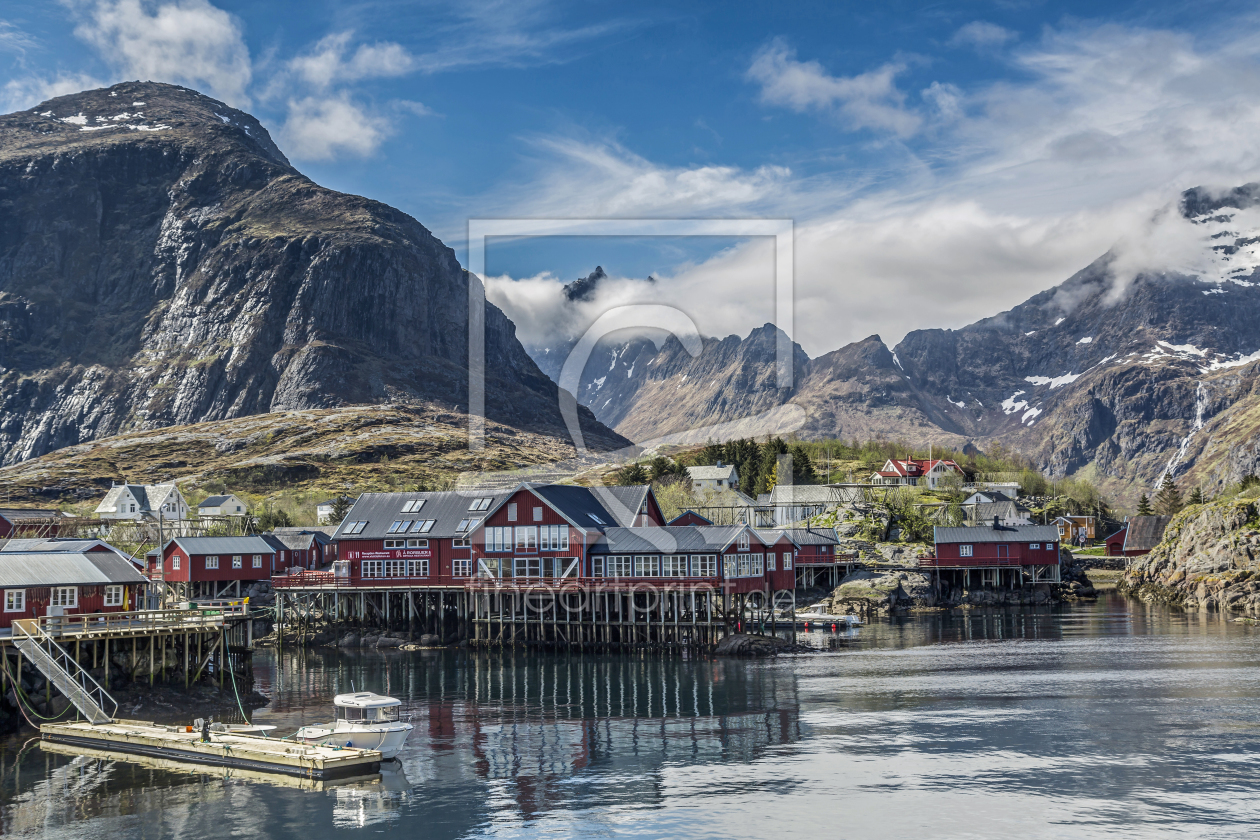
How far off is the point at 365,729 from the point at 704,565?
126ft

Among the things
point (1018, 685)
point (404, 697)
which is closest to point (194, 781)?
point (404, 697)

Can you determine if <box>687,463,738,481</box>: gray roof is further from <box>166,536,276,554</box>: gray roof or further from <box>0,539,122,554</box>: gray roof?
<box>0,539,122,554</box>: gray roof

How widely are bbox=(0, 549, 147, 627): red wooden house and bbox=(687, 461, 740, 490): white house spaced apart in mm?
109502

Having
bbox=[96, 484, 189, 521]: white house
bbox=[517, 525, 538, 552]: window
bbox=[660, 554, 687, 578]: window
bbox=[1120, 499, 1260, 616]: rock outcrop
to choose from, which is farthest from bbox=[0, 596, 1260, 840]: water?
bbox=[96, 484, 189, 521]: white house

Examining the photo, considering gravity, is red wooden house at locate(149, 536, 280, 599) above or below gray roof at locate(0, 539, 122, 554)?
below

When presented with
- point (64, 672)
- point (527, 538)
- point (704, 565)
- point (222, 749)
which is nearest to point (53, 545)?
point (64, 672)

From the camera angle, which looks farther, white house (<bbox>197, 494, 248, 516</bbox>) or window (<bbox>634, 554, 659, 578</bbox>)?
white house (<bbox>197, 494, 248, 516</bbox>)

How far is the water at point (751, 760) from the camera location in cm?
3591

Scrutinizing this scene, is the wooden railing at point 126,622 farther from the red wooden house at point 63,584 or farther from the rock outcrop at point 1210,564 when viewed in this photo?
the rock outcrop at point 1210,564

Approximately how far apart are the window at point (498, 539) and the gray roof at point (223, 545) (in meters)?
34.5

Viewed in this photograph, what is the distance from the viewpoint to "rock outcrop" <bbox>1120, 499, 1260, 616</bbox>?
110000 millimetres

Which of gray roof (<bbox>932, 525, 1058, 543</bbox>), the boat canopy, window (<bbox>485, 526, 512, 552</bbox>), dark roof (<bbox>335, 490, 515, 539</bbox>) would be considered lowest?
the boat canopy

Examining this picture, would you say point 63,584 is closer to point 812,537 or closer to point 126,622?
point 126,622

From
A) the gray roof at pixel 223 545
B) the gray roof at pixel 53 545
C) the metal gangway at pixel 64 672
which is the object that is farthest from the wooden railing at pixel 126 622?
the gray roof at pixel 223 545
